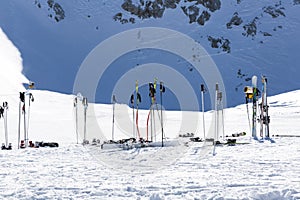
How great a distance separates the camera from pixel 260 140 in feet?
51.4

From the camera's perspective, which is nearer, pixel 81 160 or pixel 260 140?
pixel 81 160

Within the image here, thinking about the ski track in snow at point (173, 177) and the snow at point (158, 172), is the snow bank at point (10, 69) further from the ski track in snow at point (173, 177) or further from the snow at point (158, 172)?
the ski track in snow at point (173, 177)

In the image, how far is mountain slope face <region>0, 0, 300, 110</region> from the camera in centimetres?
6191

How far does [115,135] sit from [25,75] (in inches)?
1375

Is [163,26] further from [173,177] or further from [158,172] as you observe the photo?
[173,177]

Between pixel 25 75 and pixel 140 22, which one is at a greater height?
pixel 140 22

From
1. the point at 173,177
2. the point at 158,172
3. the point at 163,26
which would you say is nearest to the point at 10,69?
the point at 163,26

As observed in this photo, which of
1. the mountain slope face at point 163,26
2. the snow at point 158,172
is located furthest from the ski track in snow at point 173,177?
the mountain slope face at point 163,26

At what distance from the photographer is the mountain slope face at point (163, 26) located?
203ft

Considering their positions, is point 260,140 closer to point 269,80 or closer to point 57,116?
point 57,116

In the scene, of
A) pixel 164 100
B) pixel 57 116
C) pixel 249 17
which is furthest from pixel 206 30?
pixel 57 116

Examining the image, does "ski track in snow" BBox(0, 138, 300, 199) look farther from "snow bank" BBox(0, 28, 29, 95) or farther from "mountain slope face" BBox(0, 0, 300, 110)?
"mountain slope face" BBox(0, 0, 300, 110)

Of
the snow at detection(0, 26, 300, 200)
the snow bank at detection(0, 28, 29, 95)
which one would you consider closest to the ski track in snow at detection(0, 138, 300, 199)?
the snow at detection(0, 26, 300, 200)

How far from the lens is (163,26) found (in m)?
79.3
